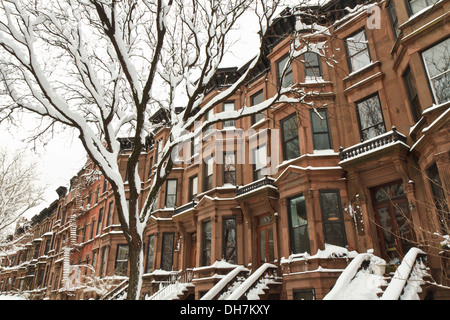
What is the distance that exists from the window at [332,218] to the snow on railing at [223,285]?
4360 mm

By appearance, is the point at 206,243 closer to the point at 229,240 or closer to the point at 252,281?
the point at 229,240

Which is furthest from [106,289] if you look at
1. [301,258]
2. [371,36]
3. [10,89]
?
[371,36]

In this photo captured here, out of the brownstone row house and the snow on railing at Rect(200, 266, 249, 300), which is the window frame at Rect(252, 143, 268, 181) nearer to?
the brownstone row house

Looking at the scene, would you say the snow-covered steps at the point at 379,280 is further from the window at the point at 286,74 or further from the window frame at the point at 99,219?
the window frame at the point at 99,219

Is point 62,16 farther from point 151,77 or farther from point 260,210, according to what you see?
point 260,210

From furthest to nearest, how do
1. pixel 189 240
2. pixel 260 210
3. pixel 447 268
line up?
pixel 189 240
pixel 260 210
pixel 447 268

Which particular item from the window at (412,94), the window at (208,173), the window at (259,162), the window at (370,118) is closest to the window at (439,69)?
the window at (412,94)

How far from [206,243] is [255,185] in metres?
4.91

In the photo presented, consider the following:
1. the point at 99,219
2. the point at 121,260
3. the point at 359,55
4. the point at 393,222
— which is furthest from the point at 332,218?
the point at 99,219

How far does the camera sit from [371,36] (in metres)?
14.3

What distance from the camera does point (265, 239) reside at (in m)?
16.1

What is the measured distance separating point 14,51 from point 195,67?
542 centimetres

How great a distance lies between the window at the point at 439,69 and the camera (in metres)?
10.2

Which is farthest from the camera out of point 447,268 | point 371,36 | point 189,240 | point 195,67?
point 189,240
